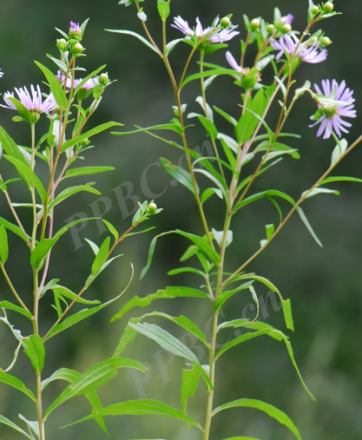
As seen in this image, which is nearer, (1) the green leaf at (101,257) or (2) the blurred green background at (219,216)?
(1) the green leaf at (101,257)

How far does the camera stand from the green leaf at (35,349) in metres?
0.50

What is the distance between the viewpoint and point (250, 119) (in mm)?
582

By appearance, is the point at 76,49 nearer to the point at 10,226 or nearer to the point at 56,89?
the point at 56,89

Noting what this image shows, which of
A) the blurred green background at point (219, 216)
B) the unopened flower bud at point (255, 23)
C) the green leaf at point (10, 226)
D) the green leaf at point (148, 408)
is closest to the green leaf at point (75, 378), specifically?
the green leaf at point (148, 408)

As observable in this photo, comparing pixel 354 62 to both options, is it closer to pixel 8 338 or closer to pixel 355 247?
pixel 355 247

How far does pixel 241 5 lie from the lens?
10.7ft

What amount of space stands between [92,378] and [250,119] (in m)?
0.27

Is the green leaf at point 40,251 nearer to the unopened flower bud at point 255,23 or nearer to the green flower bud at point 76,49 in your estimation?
the green flower bud at point 76,49

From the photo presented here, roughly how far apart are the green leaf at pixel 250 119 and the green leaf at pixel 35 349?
26cm

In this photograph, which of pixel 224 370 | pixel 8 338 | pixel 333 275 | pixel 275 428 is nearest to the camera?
pixel 275 428

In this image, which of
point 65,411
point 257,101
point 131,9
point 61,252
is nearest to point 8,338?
point 61,252

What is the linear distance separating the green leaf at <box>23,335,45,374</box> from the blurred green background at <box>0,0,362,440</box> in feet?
5.41

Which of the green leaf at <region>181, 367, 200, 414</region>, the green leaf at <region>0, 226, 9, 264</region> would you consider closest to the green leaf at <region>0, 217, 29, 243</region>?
the green leaf at <region>0, 226, 9, 264</region>

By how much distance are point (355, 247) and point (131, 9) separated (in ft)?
5.72
